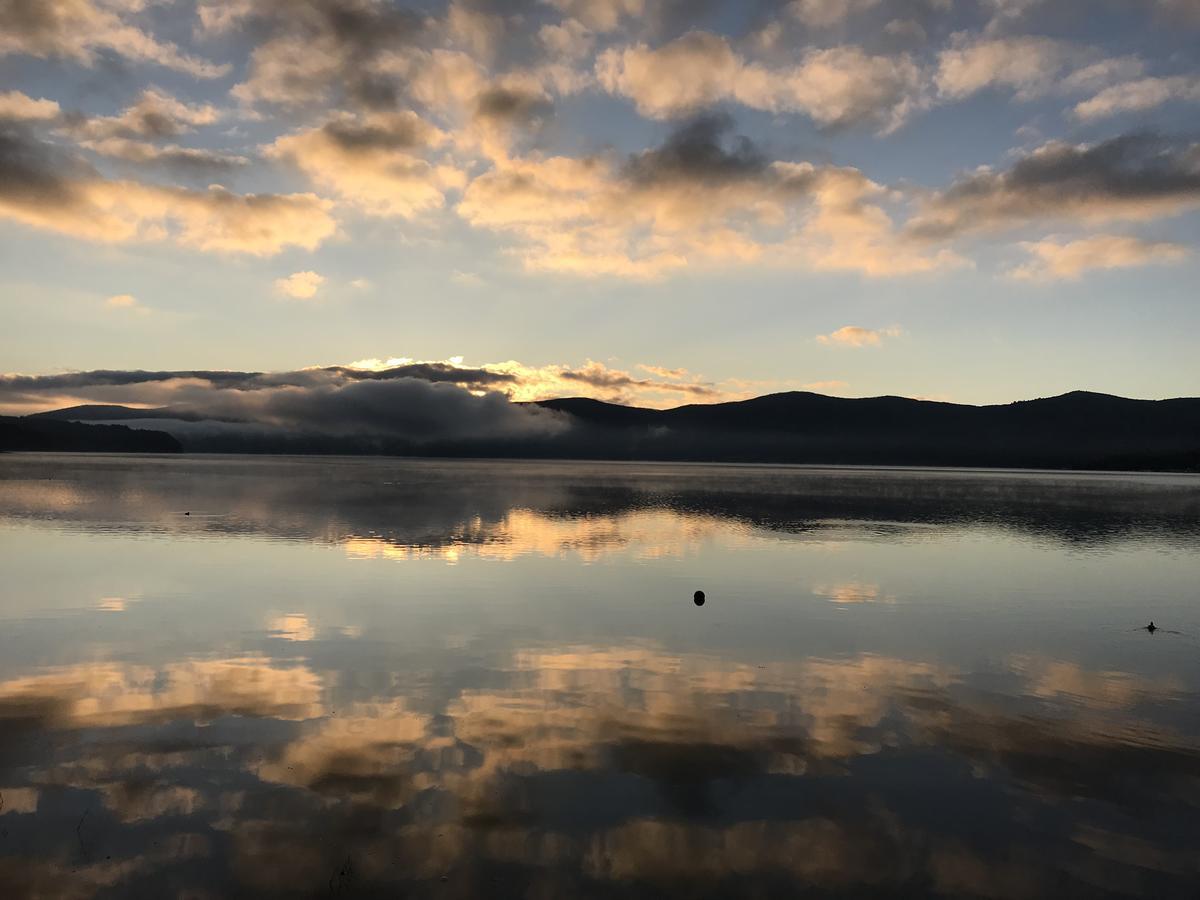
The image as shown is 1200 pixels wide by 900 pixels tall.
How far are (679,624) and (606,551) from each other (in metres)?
19.2

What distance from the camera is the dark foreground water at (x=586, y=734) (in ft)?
33.0

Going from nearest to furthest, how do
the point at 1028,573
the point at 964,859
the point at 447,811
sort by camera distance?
the point at 964,859, the point at 447,811, the point at 1028,573

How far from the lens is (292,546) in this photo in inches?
1719

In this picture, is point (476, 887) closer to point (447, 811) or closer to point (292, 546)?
point (447, 811)

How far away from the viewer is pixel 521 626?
24.8 m

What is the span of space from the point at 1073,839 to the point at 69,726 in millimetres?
17644

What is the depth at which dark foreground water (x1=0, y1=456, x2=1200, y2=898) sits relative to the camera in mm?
10055

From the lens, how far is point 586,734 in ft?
48.6

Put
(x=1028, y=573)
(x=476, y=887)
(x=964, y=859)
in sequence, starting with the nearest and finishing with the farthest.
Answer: (x=476, y=887) < (x=964, y=859) < (x=1028, y=573)

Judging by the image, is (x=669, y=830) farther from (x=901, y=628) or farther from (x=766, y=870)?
(x=901, y=628)

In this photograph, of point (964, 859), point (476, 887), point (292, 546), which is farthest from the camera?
point (292, 546)

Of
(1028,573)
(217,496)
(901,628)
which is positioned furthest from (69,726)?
(217,496)

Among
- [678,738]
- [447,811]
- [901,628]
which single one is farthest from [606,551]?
[447,811]

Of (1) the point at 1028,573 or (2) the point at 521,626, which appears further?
(1) the point at 1028,573
